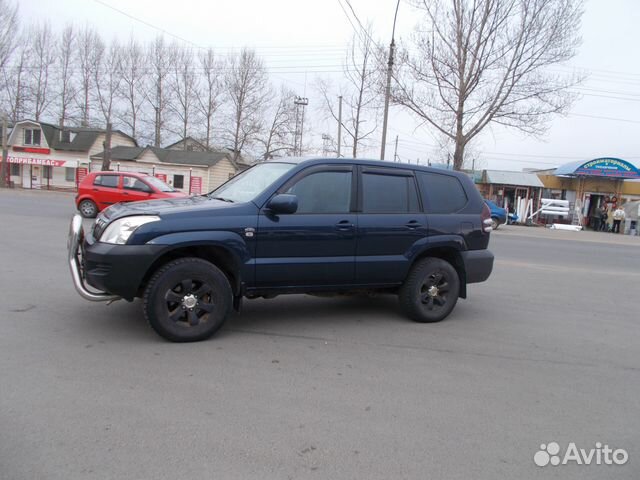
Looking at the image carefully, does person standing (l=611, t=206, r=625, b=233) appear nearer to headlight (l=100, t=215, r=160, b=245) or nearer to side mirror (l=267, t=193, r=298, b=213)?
side mirror (l=267, t=193, r=298, b=213)

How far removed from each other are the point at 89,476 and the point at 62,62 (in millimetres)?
58696

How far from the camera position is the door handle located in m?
4.91

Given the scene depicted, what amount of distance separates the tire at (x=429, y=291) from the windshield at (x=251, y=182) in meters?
1.88

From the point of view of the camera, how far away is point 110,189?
15805 mm

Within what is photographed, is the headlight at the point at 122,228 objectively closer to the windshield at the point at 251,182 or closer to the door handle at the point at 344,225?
the windshield at the point at 251,182

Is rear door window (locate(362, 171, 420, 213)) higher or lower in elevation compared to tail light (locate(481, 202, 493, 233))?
higher

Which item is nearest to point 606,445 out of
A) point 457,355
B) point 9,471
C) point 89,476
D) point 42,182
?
point 457,355

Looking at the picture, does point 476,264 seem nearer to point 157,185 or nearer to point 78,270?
point 78,270

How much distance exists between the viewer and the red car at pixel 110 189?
50.9 feet

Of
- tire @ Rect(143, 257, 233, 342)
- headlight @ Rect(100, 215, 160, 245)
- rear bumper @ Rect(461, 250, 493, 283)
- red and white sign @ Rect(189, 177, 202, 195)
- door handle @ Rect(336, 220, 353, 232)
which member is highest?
red and white sign @ Rect(189, 177, 202, 195)

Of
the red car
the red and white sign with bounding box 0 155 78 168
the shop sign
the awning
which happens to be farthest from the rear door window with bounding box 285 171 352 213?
the red and white sign with bounding box 0 155 78 168

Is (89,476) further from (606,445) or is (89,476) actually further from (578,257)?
(578,257)

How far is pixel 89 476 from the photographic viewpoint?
2520 millimetres

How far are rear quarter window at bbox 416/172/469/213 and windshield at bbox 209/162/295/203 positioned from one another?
1615 mm
